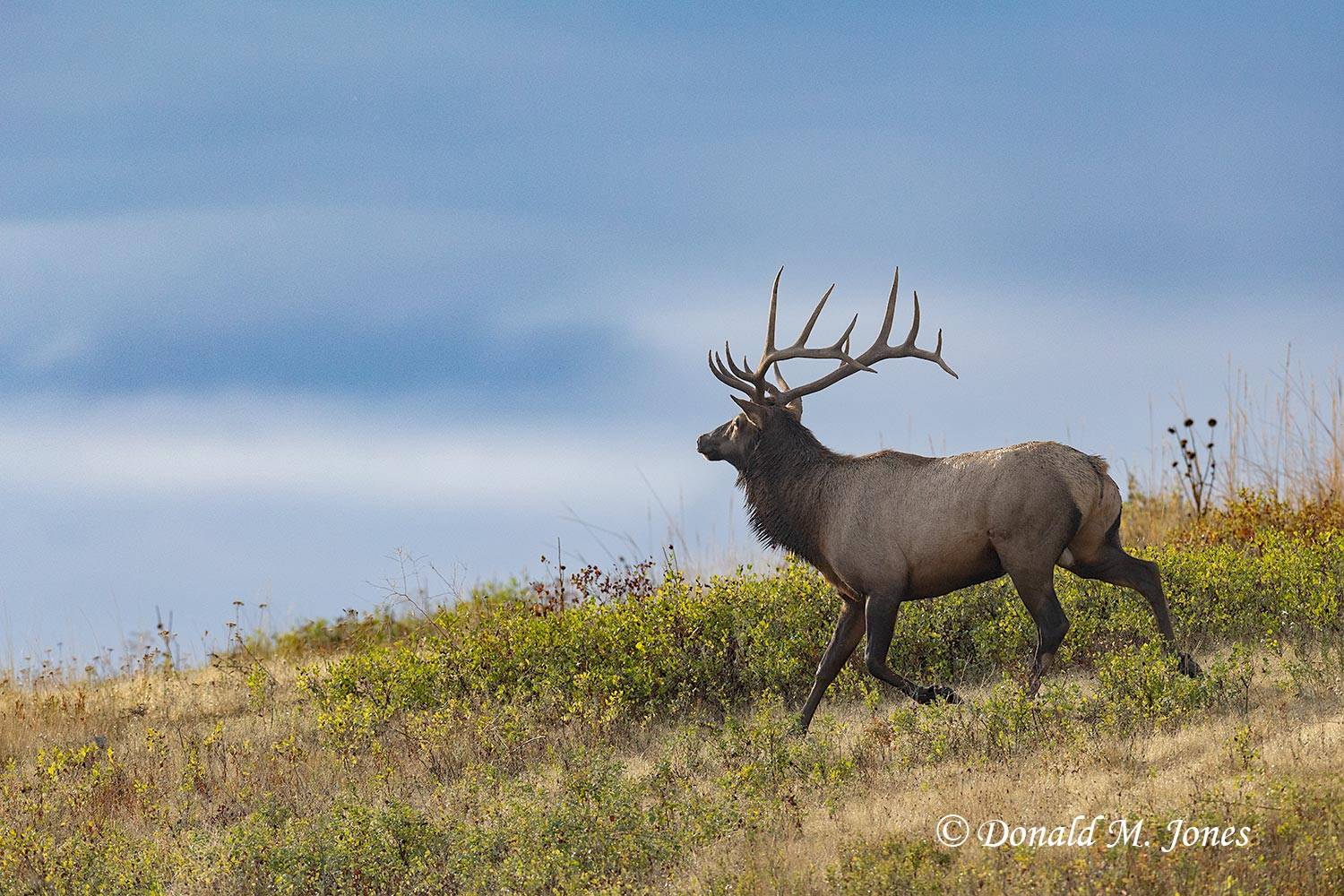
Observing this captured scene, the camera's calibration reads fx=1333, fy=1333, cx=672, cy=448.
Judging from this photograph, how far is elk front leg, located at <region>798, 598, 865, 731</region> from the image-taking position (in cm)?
974

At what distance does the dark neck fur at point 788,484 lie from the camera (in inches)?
396

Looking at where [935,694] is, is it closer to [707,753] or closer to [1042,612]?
[1042,612]

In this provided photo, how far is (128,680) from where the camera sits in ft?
50.3

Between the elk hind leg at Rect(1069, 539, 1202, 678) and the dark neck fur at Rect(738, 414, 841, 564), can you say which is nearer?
the elk hind leg at Rect(1069, 539, 1202, 678)

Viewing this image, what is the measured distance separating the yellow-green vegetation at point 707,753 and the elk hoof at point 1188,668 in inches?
9.5

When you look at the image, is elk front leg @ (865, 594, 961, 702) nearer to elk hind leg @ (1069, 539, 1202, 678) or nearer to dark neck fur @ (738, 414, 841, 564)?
dark neck fur @ (738, 414, 841, 564)

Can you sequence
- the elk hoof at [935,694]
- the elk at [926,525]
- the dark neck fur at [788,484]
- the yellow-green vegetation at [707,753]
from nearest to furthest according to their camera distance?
the yellow-green vegetation at [707,753] < the elk at [926,525] < the elk hoof at [935,694] < the dark neck fur at [788,484]

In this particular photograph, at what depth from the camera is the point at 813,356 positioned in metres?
10.8

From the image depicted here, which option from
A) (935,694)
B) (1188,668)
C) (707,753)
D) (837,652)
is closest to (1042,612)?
(935,694)

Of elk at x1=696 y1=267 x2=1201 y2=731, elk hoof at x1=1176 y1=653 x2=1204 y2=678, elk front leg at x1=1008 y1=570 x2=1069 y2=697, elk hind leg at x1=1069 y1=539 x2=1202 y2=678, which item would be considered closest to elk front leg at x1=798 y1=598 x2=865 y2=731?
elk at x1=696 y1=267 x2=1201 y2=731

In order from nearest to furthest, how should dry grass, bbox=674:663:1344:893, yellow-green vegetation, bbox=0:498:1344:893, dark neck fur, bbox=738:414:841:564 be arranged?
dry grass, bbox=674:663:1344:893, yellow-green vegetation, bbox=0:498:1344:893, dark neck fur, bbox=738:414:841:564

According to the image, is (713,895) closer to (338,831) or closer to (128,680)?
(338,831)

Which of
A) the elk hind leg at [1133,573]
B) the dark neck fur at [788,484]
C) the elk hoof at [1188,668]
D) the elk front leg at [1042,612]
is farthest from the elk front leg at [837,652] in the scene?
the elk hoof at [1188,668]

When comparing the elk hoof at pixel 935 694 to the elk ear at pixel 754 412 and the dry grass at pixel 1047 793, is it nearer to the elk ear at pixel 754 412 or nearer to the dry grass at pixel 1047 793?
the dry grass at pixel 1047 793
